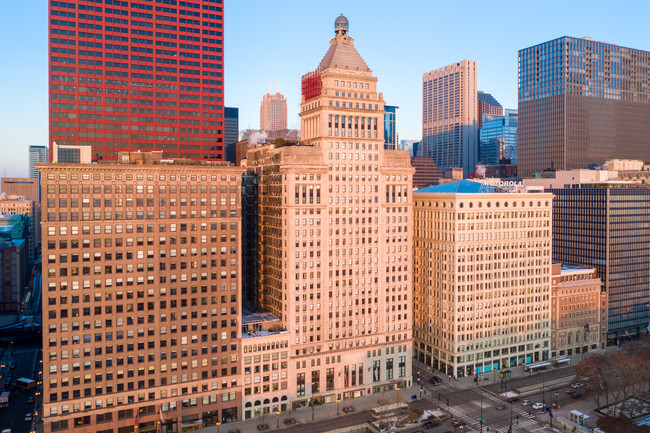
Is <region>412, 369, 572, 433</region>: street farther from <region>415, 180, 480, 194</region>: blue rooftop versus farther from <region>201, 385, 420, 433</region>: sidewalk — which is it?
<region>415, 180, 480, 194</region>: blue rooftop

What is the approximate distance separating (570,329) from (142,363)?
144 metres

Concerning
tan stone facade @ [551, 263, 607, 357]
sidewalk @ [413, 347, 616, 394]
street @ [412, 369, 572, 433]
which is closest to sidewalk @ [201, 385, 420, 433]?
street @ [412, 369, 572, 433]

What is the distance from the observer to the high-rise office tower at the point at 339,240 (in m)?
153

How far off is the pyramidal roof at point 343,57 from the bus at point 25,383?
124423mm

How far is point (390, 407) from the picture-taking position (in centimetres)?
14450

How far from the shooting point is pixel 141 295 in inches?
5305

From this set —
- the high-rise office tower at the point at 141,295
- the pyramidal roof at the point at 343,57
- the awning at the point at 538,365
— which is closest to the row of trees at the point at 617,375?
the awning at the point at 538,365

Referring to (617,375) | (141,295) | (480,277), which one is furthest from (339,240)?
(617,375)

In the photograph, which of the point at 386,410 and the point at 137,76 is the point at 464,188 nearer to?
the point at 386,410

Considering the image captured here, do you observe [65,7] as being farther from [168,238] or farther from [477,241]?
[477,241]

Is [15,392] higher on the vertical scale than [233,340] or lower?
lower

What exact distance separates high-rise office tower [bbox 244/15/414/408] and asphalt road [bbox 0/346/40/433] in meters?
68.0

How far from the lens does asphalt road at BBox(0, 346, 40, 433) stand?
139375 mm

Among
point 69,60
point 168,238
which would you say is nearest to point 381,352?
point 168,238
